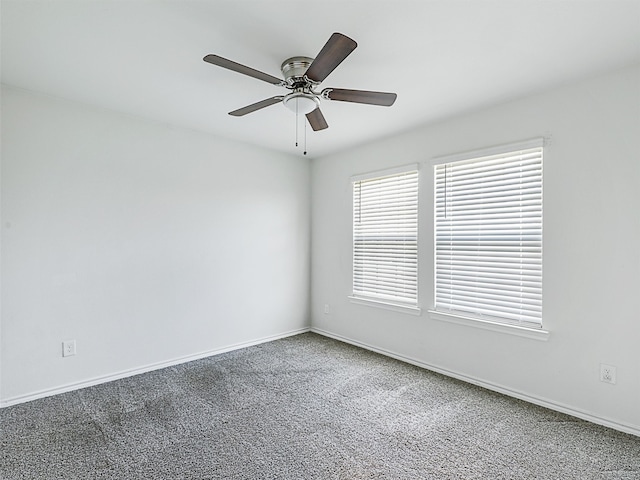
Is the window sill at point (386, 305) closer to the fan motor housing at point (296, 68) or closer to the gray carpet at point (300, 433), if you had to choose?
the gray carpet at point (300, 433)

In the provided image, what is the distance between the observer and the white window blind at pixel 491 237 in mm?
2717

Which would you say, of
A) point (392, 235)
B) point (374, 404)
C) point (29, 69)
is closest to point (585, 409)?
point (374, 404)

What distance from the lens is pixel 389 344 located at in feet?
12.3

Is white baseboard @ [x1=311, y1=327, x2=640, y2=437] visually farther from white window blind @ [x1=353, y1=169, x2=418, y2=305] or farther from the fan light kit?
the fan light kit

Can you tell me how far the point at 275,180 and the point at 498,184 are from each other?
8.40 feet

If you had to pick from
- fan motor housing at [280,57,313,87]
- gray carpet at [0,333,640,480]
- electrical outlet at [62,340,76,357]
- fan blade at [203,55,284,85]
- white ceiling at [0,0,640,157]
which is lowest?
gray carpet at [0,333,640,480]

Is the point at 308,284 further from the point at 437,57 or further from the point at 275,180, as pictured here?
the point at 437,57

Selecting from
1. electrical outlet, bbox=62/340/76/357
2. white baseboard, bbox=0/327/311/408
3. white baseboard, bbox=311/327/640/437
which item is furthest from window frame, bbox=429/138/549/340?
electrical outlet, bbox=62/340/76/357

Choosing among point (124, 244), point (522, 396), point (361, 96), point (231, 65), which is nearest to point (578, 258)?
point (522, 396)

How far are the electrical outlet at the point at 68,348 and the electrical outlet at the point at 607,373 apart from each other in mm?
4061

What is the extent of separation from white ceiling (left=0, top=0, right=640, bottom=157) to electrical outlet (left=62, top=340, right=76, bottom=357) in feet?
6.65


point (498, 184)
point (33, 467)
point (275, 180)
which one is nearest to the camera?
point (33, 467)

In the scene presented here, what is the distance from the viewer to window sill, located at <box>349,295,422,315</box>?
139 inches

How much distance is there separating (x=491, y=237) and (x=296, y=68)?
2.09 m
